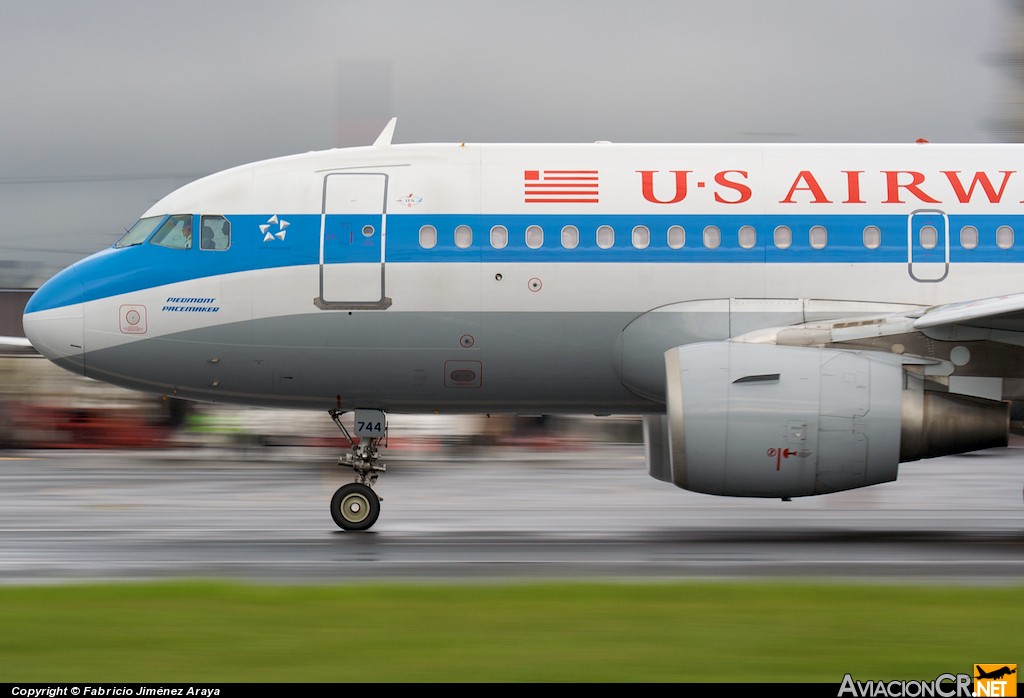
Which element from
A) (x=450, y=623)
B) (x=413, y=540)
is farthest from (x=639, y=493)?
(x=450, y=623)

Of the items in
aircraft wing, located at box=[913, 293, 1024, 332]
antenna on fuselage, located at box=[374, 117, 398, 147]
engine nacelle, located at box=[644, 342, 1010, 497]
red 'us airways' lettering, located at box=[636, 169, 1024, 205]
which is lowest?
engine nacelle, located at box=[644, 342, 1010, 497]

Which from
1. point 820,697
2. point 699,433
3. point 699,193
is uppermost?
point 699,193

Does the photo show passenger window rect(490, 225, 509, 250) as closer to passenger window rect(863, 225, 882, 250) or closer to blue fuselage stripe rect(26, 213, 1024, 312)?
blue fuselage stripe rect(26, 213, 1024, 312)

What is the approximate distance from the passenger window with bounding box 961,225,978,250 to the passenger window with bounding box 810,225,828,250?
1303 mm

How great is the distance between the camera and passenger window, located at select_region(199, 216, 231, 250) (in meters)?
13.0

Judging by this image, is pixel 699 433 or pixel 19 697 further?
pixel 699 433

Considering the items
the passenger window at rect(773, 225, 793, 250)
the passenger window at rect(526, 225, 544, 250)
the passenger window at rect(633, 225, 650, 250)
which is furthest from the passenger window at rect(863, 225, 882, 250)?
the passenger window at rect(526, 225, 544, 250)

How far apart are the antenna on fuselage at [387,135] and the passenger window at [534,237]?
181 cm

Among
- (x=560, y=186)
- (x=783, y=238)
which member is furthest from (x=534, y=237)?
(x=783, y=238)

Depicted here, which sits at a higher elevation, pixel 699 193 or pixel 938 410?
pixel 699 193

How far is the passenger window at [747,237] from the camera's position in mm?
12680

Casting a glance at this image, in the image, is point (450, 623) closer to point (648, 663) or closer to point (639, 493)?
point (648, 663)

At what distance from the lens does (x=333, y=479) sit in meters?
21.1

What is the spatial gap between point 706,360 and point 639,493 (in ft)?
23.7
